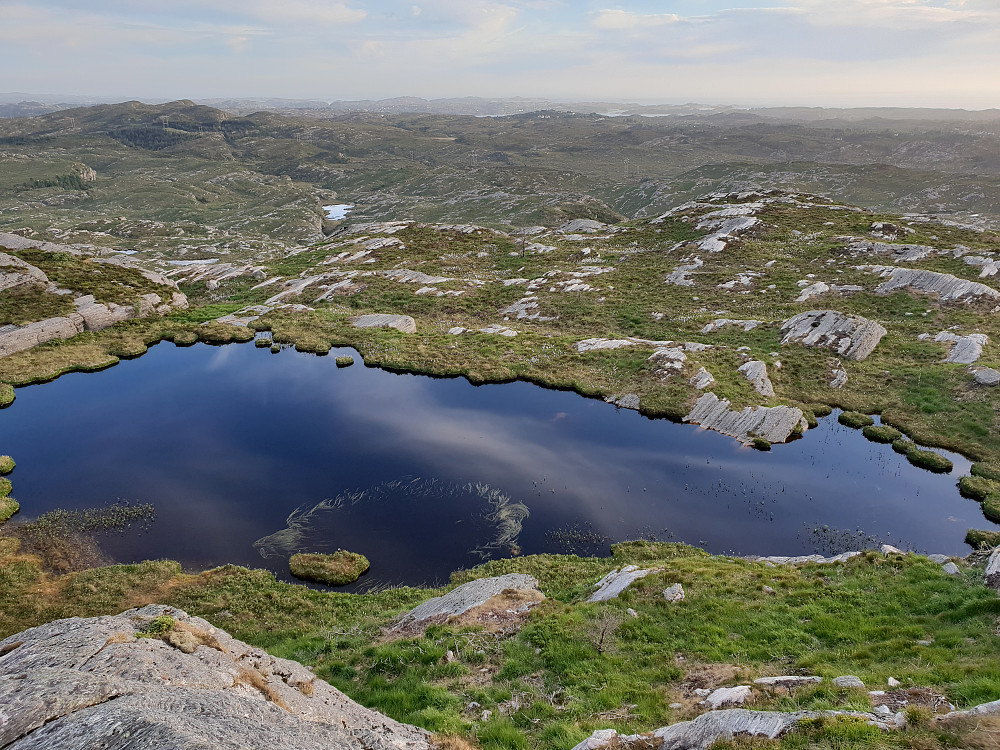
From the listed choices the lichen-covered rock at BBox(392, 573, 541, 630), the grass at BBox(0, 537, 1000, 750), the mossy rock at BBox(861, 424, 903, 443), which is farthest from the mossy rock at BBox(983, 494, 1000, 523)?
the lichen-covered rock at BBox(392, 573, 541, 630)

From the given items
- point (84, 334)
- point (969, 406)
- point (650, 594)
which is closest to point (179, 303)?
point (84, 334)

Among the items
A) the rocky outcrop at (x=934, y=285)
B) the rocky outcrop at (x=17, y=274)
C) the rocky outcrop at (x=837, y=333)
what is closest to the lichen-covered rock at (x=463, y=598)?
the rocky outcrop at (x=837, y=333)

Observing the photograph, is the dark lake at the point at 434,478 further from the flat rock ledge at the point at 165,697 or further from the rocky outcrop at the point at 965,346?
the rocky outcrop at the point at 965,346

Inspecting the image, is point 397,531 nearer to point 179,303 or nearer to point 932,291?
point 179,303

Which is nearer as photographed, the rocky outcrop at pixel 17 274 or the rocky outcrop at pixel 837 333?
the rocky outcrop at pixel 837 333

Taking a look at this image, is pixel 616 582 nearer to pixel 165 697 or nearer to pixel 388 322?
pixel 165 697

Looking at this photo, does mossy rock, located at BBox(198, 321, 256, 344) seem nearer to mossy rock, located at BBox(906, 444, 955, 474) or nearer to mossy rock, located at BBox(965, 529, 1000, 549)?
mossy rock, located at BBox(906, 444, 955, 474)
